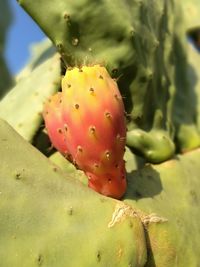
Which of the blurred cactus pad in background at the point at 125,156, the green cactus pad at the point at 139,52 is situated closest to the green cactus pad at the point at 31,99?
the blurred cactus pad in background at the point at 125,156

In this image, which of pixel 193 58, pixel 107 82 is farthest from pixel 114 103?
pixel 193 58

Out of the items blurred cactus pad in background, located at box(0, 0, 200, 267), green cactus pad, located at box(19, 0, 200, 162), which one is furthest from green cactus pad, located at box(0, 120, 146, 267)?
green cactus pad, located at box(19, 0, 200, 162)

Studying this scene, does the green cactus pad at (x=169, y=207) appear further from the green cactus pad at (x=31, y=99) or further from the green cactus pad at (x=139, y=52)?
the green cactus pad at (x=31, y=99)

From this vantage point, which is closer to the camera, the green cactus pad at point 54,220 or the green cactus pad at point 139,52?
the green cactus pad at point 54,220

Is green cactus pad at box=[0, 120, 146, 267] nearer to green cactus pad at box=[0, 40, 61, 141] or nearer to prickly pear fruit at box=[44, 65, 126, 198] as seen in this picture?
prickly pear fruit at box=[44, 65, 126, 198]

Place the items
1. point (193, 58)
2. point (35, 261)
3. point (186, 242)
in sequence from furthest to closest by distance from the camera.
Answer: point (193, 58), point (186, 242), point (35, 261)

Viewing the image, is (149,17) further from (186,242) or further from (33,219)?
(33,219)
